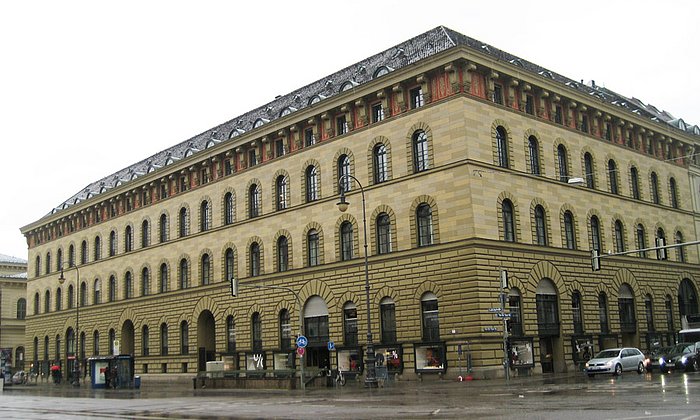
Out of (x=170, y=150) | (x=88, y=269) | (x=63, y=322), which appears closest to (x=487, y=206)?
(x=170, y=150)

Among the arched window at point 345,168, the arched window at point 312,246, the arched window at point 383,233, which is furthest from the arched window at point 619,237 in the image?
the arched window at point 312,246

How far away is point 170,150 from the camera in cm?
7831

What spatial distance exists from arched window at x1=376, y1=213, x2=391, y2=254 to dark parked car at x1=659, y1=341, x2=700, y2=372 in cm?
1631

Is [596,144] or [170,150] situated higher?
[170,150]

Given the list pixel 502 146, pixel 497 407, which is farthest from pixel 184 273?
pixel 497 407

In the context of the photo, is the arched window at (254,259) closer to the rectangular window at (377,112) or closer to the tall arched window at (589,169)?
the rectangular window at (377,112)

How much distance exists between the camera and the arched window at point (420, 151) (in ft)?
151

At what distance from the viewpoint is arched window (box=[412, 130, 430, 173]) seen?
46156mm

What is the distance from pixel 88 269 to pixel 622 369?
57085 mm

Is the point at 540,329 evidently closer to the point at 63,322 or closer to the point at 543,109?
the point at 543,109

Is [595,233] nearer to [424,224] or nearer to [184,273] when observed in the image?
[424,224]

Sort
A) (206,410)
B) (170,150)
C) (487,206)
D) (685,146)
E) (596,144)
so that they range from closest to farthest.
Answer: (206,410), (487,206), (596,144), (685,146), (170,150)

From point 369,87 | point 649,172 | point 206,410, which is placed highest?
point 369,87

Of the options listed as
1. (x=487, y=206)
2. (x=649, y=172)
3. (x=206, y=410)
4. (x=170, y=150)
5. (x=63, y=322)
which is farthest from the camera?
(x=63, y=322)
